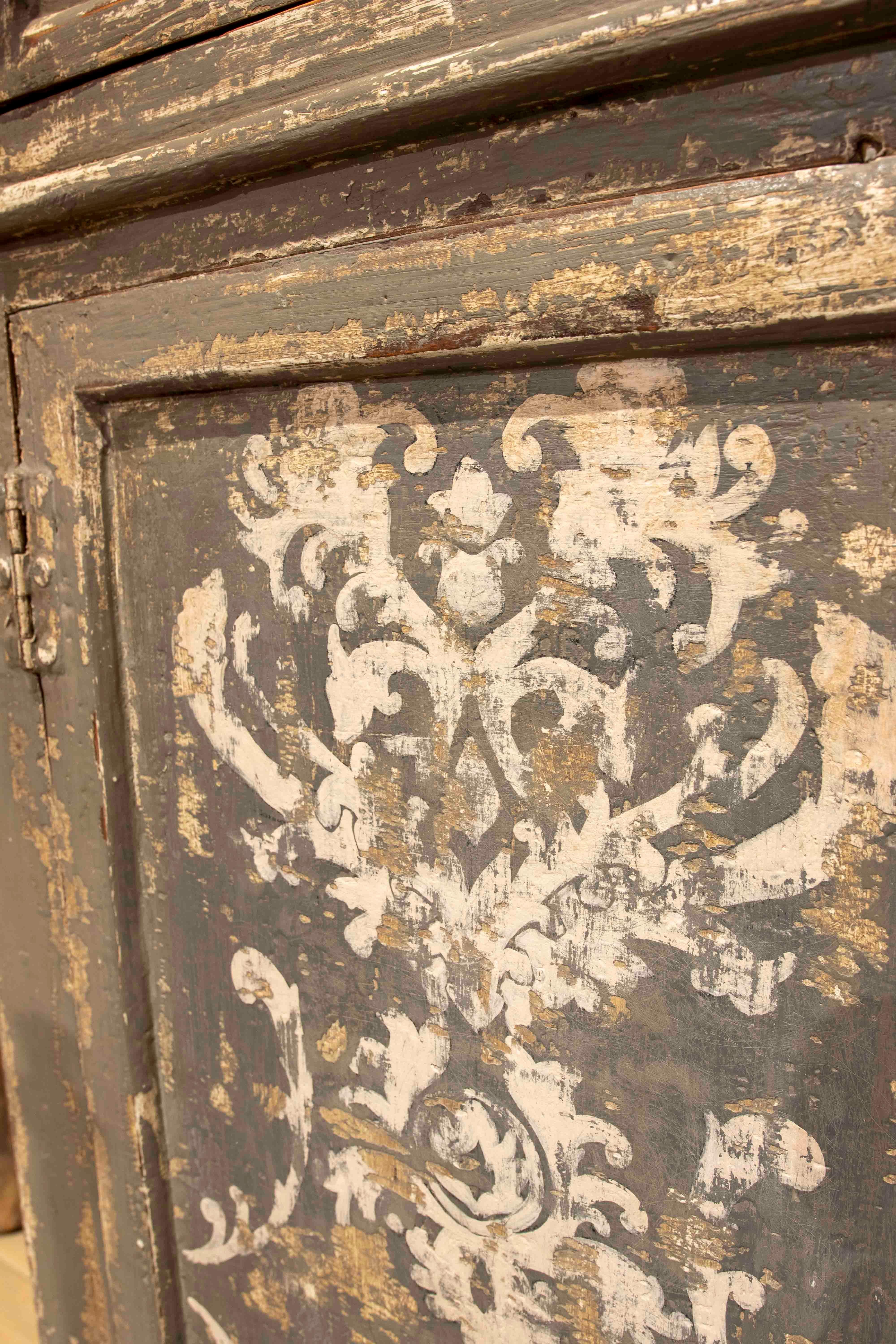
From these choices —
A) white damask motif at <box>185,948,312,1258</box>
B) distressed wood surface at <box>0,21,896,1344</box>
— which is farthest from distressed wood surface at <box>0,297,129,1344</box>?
white damask motif at <box>185,948,312,1258</box>

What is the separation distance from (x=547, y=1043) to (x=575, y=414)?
0.92 feet

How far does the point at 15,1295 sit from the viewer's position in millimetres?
783

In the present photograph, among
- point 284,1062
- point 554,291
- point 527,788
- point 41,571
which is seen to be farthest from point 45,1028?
point 554,291

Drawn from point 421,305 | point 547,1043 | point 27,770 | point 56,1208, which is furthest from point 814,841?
point 56,1208

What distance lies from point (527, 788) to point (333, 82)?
12.3 inches

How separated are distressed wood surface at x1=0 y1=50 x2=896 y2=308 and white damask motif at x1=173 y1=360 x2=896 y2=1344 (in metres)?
0.07

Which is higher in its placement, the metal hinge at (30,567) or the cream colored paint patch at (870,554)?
the metal hinge at (30,567)

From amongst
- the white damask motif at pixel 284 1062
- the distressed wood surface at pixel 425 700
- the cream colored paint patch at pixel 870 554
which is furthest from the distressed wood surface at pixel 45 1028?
the cream colored paint patch at pixel 870 554

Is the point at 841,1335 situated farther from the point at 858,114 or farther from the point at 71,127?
the point at 71,127

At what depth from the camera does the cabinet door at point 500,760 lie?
305mm

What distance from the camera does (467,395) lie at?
0.36 meters

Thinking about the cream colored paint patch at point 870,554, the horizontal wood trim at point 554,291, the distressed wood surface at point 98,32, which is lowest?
the cream colored paint patch at point 870,554

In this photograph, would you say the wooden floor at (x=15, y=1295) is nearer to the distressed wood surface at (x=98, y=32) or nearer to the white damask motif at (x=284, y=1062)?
the white damask motif at (x=284, y=1062)

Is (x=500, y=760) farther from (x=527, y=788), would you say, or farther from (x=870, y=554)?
(x=870, y=554)
